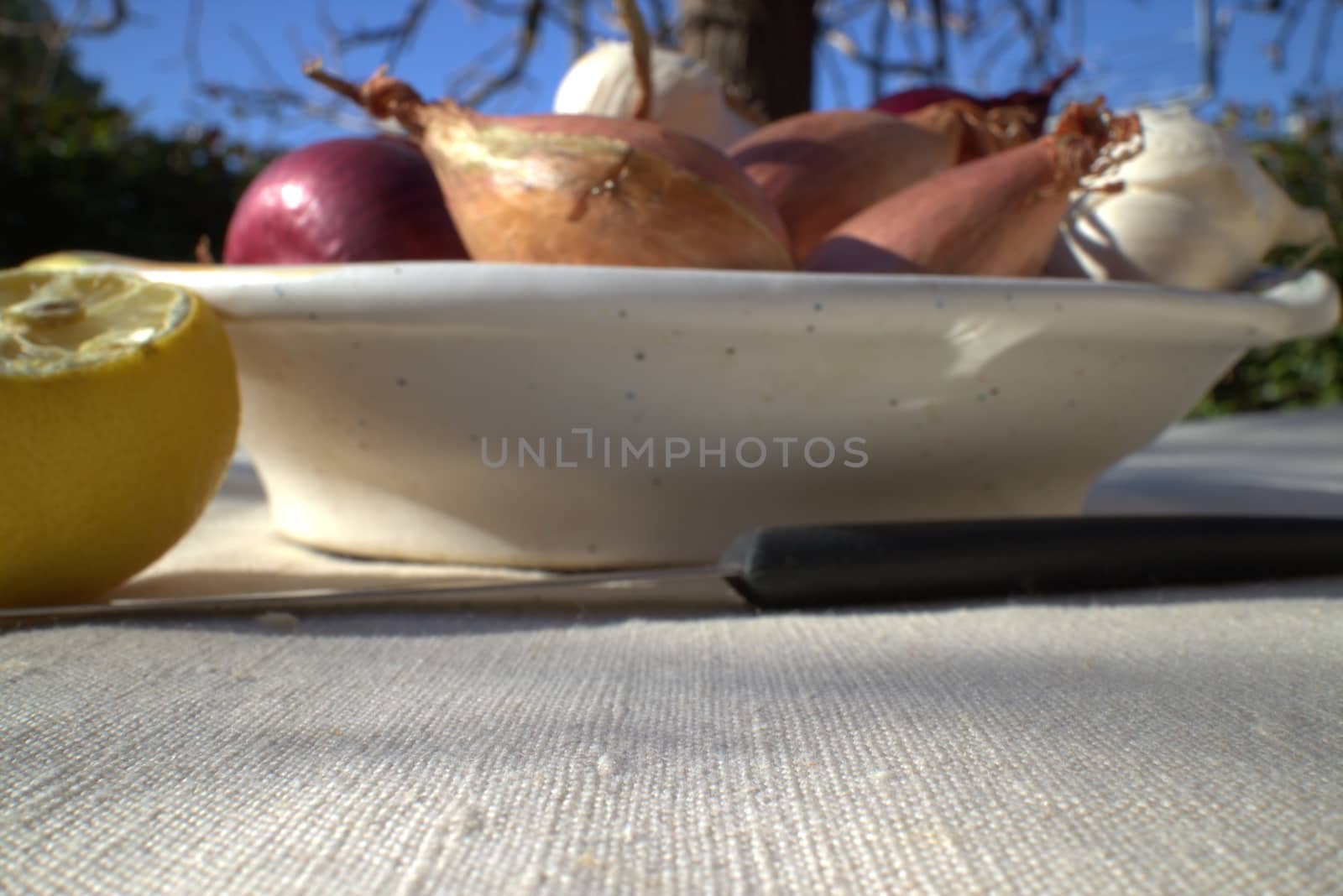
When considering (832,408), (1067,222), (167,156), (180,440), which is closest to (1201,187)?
(1067,222)

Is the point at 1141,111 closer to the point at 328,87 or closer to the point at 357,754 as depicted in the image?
the point at 328,87

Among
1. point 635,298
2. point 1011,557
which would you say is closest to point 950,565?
point 1011,557

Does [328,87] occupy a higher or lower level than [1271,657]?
higher

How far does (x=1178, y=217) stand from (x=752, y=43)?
60 centimetres

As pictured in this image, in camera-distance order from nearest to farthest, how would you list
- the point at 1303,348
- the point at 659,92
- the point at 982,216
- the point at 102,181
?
the point at 982,216
the point at 659,92
the point at 102,181
the point at 1303,348

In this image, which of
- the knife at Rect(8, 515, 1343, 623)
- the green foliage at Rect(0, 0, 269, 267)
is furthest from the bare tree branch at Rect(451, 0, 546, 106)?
the knife at Rect(8, 515, 1343, 623)

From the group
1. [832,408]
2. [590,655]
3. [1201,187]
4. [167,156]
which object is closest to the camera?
Result: [590,655]

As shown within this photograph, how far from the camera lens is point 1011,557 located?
1.08ft

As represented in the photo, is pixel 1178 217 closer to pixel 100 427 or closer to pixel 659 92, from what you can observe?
pixel 659 92

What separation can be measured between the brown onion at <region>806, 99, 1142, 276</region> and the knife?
129 mm

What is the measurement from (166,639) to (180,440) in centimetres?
9

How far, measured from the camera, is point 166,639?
27cm

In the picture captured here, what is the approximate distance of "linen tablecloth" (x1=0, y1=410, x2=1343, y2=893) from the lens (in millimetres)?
134

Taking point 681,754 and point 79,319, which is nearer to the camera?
point 681,754
